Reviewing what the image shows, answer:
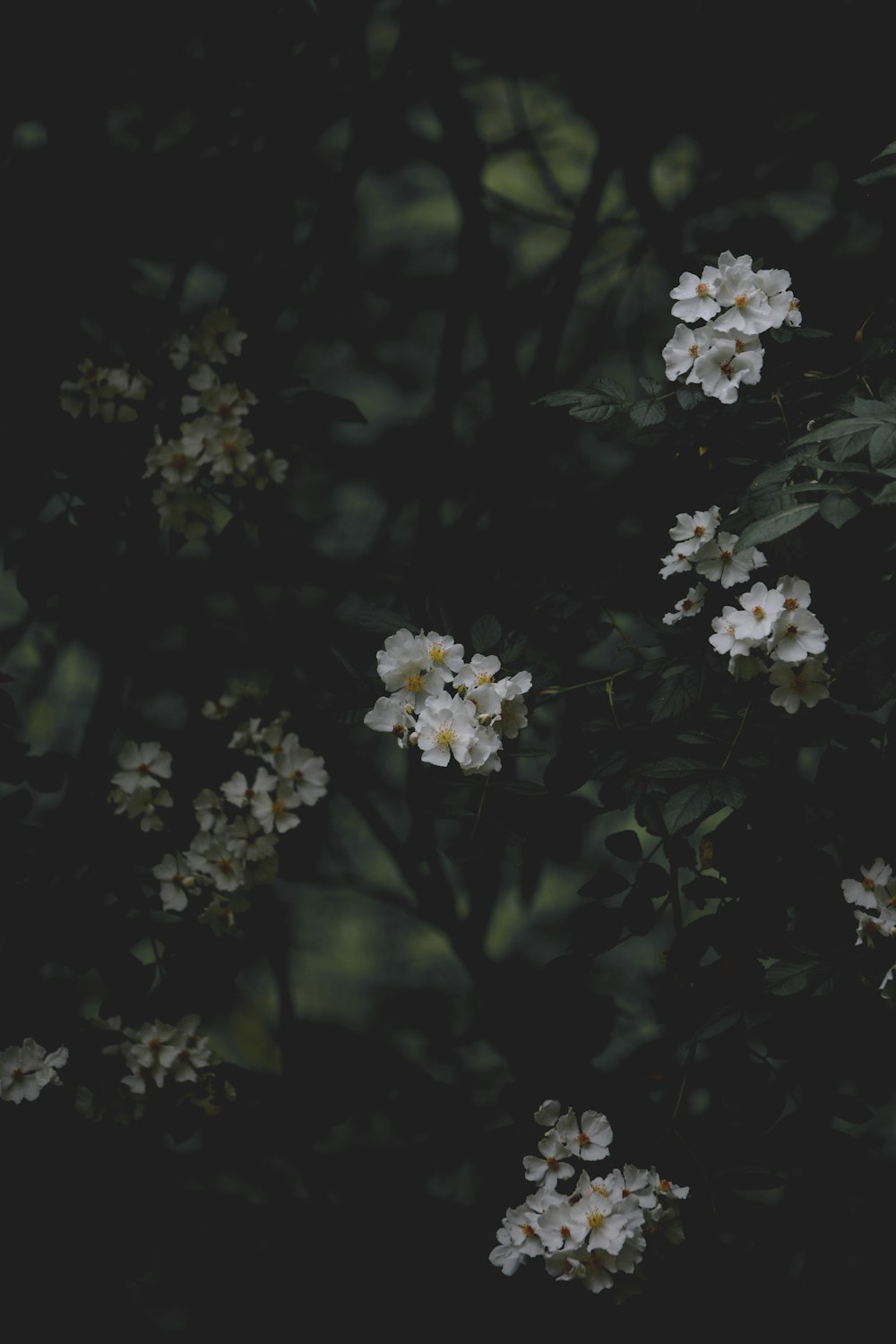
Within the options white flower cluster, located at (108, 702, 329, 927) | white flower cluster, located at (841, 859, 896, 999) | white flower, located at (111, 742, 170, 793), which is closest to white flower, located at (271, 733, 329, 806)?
white flower cluster, located at (108, 702, 329, 927)

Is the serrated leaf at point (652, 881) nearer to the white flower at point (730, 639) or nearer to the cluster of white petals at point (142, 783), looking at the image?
the white flower at point (730, 639)

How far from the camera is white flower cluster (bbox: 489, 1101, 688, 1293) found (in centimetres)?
115

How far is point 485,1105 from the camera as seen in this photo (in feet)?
5.46

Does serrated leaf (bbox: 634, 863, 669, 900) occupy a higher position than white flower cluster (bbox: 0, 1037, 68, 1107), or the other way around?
serrated leaf (bbox: 634, 863, 669, 900)

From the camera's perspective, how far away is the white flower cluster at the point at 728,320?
1.13 metres

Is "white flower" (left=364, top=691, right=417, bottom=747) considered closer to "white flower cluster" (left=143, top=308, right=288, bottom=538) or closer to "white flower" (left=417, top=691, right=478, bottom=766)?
"white flower" (left=417, top=691, right=478, bottom=766)

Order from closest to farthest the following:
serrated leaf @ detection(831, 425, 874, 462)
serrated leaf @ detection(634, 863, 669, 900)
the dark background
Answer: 1. serrated leaf @ detection(831, 425, 874, 462)
2. serrated leaf @ detection(634, 863, 669, 900)
3. the dark background

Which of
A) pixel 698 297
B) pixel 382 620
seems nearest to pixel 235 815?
pixel 382 620

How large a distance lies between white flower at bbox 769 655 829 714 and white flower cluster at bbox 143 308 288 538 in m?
0.78

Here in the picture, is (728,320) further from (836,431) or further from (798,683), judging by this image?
(798,683)

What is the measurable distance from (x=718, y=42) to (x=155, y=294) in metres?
0.94

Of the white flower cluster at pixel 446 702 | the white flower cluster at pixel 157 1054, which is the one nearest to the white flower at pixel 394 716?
the white flower cluster at pixel 446 702

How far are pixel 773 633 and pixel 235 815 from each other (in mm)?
822

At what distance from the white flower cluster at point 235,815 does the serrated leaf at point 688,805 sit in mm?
549
